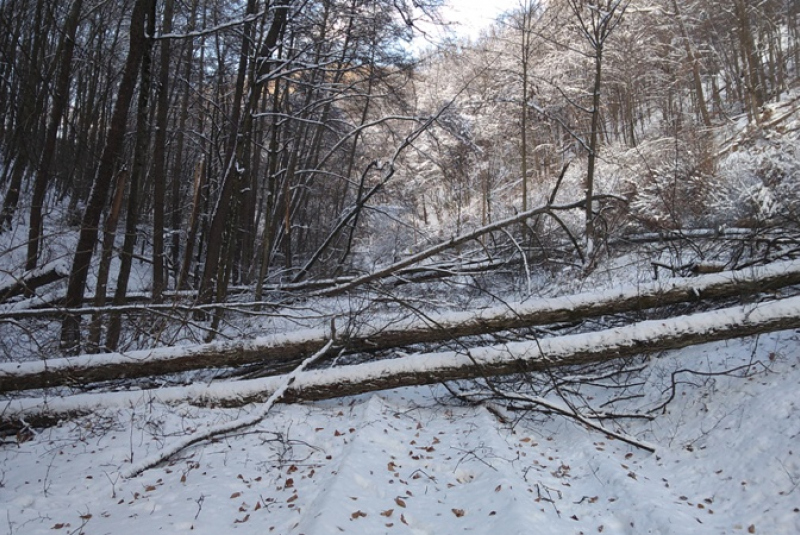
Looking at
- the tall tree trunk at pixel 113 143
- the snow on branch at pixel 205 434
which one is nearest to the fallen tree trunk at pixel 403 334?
the snow on branch at pixel 205 434

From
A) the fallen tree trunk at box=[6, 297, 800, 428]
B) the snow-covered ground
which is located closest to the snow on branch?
the snow-covered ground

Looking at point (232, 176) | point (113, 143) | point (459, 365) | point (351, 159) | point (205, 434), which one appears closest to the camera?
point (205, 434)

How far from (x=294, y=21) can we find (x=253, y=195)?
7102mm

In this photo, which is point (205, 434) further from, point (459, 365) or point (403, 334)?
point (459, 365)

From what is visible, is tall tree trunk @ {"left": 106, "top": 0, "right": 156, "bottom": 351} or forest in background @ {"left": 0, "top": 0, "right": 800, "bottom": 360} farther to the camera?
tall tree trunk @ {"left": 106, "top": 0, "right": 156, "bottom": 351}

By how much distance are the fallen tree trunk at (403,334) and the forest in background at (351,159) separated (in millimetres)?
372

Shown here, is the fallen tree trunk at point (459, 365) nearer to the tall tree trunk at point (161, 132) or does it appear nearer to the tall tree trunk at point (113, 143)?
the tall tree trunk at point (113, 143)

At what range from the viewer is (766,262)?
540cm

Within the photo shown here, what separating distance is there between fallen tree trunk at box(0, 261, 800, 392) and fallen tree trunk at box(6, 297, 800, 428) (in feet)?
0.91

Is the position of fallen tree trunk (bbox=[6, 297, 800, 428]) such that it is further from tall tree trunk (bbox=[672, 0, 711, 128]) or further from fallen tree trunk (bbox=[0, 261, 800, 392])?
tall tree trunk (bbox=[672, 0, 711, 128])

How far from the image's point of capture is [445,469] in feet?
12.9

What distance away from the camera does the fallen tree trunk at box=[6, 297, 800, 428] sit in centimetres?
449

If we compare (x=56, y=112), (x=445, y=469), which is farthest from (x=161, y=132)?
(x=445, y=469)

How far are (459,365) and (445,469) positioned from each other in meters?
1.45
